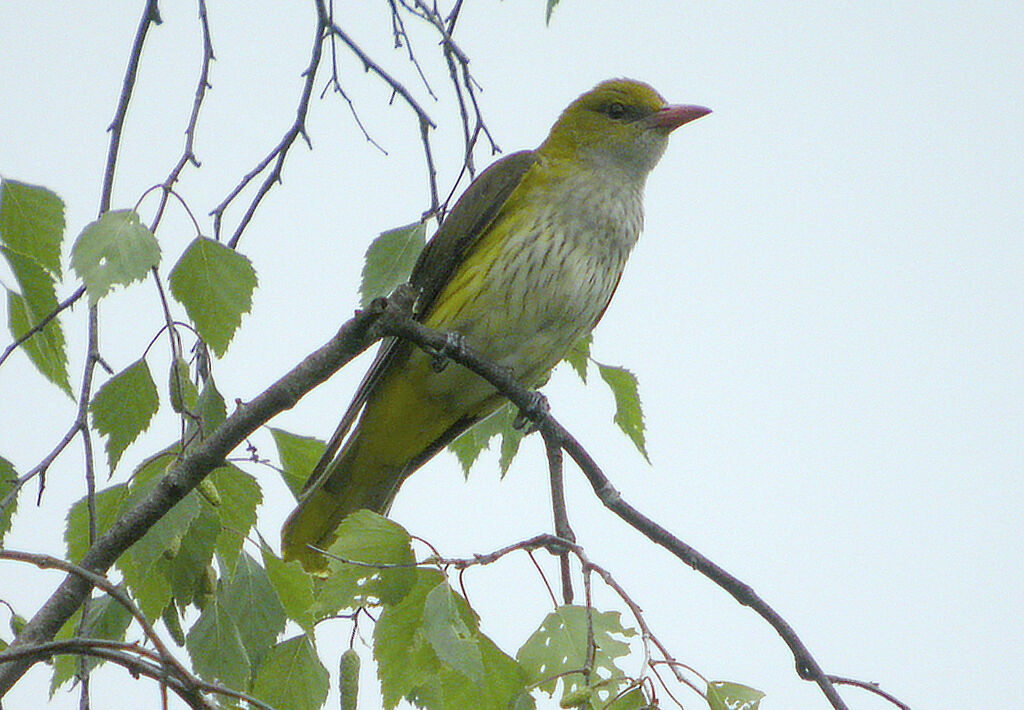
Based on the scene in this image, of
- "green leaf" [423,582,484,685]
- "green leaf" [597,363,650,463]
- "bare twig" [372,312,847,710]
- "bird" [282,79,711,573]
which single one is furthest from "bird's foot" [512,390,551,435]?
"green leaf" [423,582,484,685]

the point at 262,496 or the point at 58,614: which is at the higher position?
the point at 262,496

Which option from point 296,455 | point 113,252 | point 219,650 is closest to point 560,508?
point 296,455

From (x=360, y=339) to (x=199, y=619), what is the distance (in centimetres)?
69

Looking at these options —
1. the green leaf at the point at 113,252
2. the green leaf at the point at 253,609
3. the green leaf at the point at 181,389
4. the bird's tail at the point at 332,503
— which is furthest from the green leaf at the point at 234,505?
the bird's tail at the point at 332,503

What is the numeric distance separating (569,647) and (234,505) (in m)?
0.88

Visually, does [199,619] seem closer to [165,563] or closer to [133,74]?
[165,563]

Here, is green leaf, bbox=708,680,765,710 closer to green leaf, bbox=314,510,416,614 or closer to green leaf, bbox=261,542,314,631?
green leaf, bbox=314,510,416,614

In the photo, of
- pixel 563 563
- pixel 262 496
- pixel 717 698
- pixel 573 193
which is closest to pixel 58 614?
pixel 262 496

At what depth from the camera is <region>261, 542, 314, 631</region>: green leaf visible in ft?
8.24

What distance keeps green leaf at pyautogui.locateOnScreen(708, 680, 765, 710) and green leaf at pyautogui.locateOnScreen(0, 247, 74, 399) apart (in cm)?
148

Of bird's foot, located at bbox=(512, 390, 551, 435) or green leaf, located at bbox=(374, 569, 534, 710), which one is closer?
green leaf, located at bbox=(374, 569, 534, 710)

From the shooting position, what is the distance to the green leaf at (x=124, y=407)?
2.48m

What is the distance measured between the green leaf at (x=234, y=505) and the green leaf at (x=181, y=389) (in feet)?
0.52

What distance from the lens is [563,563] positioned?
2357mm
